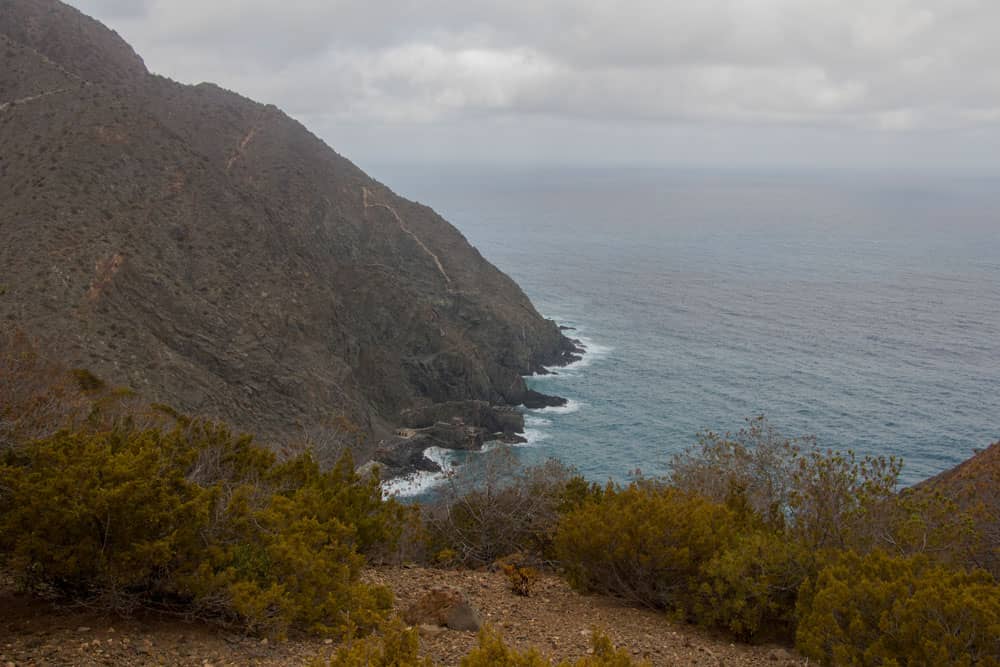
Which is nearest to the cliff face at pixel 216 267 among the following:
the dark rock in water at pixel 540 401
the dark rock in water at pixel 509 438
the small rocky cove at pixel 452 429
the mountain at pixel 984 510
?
the dark rock in water at pixel 540 401

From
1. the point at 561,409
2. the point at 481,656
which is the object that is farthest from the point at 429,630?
the point at 561,409

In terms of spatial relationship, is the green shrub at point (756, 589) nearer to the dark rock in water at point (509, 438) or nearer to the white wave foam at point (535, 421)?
the dark rock in water at point (509, 438)

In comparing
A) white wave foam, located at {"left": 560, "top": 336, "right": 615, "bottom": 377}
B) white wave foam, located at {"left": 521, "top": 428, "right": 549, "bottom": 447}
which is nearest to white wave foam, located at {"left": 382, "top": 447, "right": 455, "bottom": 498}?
white wave foam, located at {"left": 521, "top": 428, "right": 549, "bottom": 447}

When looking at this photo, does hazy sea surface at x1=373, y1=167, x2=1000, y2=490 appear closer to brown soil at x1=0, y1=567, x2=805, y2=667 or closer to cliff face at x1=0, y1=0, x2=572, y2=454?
cliff face at x1=0, y1=0, x2=572, y2=454

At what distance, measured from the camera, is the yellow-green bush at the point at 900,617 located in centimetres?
817

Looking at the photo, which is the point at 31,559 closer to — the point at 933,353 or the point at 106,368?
the point at 106,368

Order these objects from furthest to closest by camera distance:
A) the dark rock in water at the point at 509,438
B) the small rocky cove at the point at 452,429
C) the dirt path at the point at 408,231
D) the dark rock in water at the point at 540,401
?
the dirt path at the point at 408,231, the dark rock in water at the point at 540,401, the dark rock in water at the point at 509,438, the small rocky cove at the point at 452,429

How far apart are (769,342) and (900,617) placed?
61.7 metres

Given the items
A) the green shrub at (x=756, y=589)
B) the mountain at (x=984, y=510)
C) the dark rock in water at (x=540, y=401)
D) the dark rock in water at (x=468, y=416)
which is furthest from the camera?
the dark rock in water at (x=540, y=401)

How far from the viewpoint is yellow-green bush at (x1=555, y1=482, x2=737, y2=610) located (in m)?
12.2

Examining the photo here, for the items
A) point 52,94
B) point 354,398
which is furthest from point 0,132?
point 354,398

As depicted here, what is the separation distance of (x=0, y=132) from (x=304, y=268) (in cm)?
1811

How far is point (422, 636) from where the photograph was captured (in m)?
9.53

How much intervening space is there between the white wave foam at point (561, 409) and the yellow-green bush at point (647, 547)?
39.5 metres
